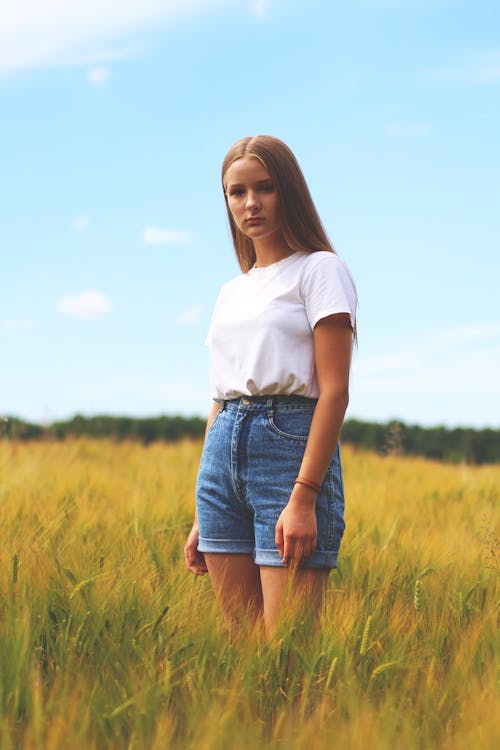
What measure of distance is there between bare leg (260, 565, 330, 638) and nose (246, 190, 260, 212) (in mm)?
932

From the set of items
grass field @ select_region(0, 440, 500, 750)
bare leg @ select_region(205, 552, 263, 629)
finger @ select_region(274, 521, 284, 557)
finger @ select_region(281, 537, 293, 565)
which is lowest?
grass field @ select_region(0, 440, 500, 750)

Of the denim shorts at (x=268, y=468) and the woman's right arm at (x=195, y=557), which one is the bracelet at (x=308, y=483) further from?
the woman's right arm at (x=195, y=557)

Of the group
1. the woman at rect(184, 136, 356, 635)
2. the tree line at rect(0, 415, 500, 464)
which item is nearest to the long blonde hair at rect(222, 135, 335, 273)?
the woman at rect(184, 136, 356, 635)

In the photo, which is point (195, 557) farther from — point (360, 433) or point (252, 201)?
point (360, 433)

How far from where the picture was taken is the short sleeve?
202 centimetres

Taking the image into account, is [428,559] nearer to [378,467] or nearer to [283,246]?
[283,246]

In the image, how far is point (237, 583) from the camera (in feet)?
7.37

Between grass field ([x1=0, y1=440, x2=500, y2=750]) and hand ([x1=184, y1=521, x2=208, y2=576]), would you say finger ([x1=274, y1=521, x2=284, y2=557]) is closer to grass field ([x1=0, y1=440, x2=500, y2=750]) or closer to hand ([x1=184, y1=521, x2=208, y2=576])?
grass field ([x1=0, y1=440, x2=500, y2=750])

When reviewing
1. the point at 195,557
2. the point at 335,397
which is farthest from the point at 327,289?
the point at 195,557

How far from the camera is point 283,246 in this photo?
2271 mm

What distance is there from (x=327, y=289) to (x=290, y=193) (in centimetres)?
32

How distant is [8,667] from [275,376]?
906mm

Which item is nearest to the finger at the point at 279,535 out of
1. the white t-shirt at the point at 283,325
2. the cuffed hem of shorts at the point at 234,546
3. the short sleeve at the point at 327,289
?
the cuffed hem of shorts at the point at 234,546

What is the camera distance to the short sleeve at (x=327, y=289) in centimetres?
202
